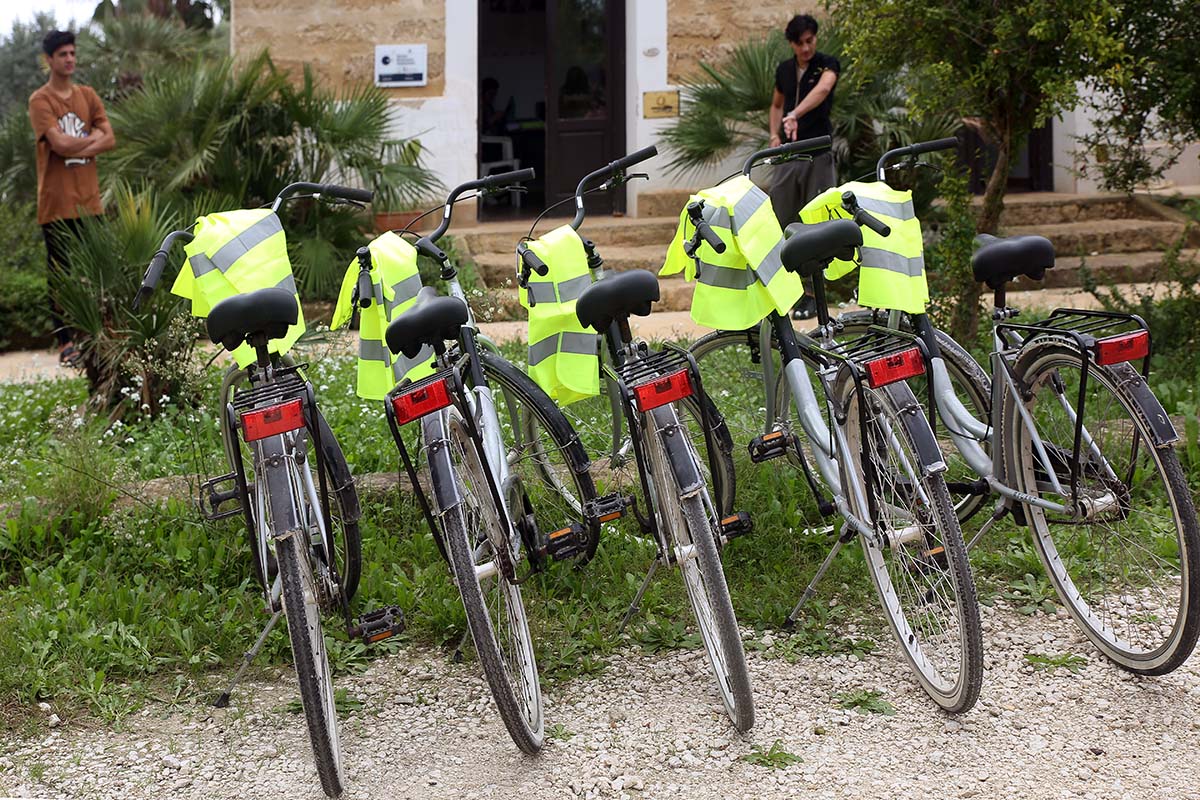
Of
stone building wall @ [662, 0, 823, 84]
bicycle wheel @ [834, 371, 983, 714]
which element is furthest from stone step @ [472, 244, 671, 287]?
bicycle wheel @ [834, 371, 983, 714]

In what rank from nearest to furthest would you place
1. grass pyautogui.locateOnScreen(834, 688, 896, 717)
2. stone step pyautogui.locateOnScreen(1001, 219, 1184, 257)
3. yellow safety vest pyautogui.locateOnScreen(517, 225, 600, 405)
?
grass pyautogui.locateOnScreen(834, 688, 896, 717) < yellow safety vest pyautogui.locateOnScreen(517, 225, 600, 405) < stone step pyautogui.locateOnScreen(1001, 219, 1184, 257)

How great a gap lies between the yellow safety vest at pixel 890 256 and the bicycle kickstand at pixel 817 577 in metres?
0.68

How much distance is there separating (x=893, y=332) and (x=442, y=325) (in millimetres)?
1303

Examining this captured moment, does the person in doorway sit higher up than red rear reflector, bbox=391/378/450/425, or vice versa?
the person in doorway

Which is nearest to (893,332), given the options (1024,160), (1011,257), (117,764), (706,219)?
(1011,257)

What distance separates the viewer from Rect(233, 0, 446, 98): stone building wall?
1116cm

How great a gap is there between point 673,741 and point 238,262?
73.1 inches

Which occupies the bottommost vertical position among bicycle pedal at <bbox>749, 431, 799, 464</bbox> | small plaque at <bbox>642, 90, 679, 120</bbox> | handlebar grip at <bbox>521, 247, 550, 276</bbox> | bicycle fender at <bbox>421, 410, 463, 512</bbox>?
bicycle pedal at <bbox>749, 431, 799, 464</bbox>

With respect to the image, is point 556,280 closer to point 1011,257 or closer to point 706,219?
point 706,219

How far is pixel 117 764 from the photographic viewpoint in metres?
3.54

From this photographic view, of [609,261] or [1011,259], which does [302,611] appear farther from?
[609,261]

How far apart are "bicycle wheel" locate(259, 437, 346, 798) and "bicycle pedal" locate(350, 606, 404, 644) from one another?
210 millimetres

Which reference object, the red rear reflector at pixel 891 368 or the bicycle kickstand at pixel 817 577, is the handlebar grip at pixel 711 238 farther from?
the bicycle kickstand at pixel 817 577

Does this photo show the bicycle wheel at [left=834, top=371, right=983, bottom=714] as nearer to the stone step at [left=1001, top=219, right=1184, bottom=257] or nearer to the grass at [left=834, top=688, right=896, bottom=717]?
the grass at [left=834, top=688, right=896, bottom=717]
